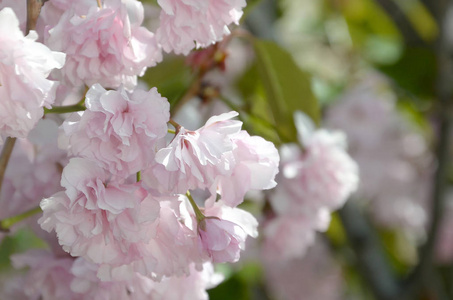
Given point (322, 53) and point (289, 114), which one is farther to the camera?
point (322, 53)

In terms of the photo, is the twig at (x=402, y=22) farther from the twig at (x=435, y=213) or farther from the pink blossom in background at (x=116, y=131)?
the pink blossom in background at (x=116, y=131)

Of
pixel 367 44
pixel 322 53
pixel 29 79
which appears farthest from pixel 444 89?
pixel 29 79

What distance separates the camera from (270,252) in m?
0.93

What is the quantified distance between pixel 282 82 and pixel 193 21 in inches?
13.3

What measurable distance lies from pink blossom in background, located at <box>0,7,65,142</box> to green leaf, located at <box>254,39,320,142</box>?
0.41 metres

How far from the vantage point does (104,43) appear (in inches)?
18.9

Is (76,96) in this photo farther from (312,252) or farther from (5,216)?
(312,252)

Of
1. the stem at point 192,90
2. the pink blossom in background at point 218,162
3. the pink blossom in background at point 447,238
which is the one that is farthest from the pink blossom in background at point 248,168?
Answer: the pink blossom in background at point 447,238

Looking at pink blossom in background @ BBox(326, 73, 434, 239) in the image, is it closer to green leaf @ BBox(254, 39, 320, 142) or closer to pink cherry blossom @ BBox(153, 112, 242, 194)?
green leaf @ BBox(254, 39, 320, 142)

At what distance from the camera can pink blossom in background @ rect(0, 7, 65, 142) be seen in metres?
0.39

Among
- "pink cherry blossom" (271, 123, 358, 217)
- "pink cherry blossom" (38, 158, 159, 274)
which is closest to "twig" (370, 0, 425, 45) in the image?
"pink cherry blossom" (271, 123, 358, 217)

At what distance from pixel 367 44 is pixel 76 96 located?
97cm

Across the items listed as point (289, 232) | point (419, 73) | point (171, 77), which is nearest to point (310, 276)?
point (419, 73)

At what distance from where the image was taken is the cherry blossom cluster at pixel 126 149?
426 mm
